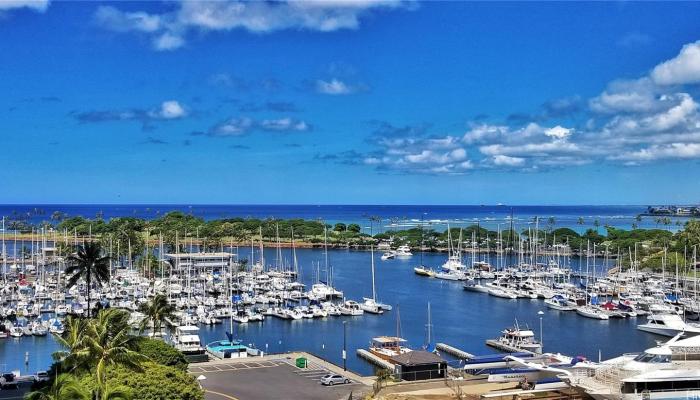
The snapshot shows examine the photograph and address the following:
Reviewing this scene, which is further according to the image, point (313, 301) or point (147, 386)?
point (313, 301)

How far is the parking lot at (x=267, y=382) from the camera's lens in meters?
45.0

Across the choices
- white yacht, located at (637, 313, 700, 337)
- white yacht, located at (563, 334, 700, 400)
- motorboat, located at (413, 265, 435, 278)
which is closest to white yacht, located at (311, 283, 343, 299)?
motorboat, located at (413, 265, 435, 278)

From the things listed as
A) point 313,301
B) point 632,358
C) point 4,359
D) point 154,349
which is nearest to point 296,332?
point 313,301

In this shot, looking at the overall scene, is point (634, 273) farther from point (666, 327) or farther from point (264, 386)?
point (264, 386)

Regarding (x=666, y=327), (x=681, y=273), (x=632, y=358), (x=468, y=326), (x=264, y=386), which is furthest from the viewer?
(x=681, y=273)

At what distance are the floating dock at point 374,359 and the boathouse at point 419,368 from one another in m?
11.2

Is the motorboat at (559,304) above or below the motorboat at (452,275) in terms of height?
below

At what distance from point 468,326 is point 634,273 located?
46.3m

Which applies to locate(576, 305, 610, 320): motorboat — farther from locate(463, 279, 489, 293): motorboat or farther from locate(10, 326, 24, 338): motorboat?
locate(10, 326, 24, 338): motorboat

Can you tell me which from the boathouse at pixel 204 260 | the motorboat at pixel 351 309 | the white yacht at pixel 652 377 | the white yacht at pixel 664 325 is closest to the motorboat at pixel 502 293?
the white yacht at pixel 664 325

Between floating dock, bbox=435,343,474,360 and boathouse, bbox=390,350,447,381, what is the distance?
1619 cm

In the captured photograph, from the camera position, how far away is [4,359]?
67250 mm

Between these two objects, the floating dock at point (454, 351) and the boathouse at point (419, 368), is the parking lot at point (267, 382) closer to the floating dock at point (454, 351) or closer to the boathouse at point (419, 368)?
the boathouse at point (419, 368)

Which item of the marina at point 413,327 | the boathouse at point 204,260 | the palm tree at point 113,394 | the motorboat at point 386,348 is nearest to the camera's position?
the palm tree at point 113,394
